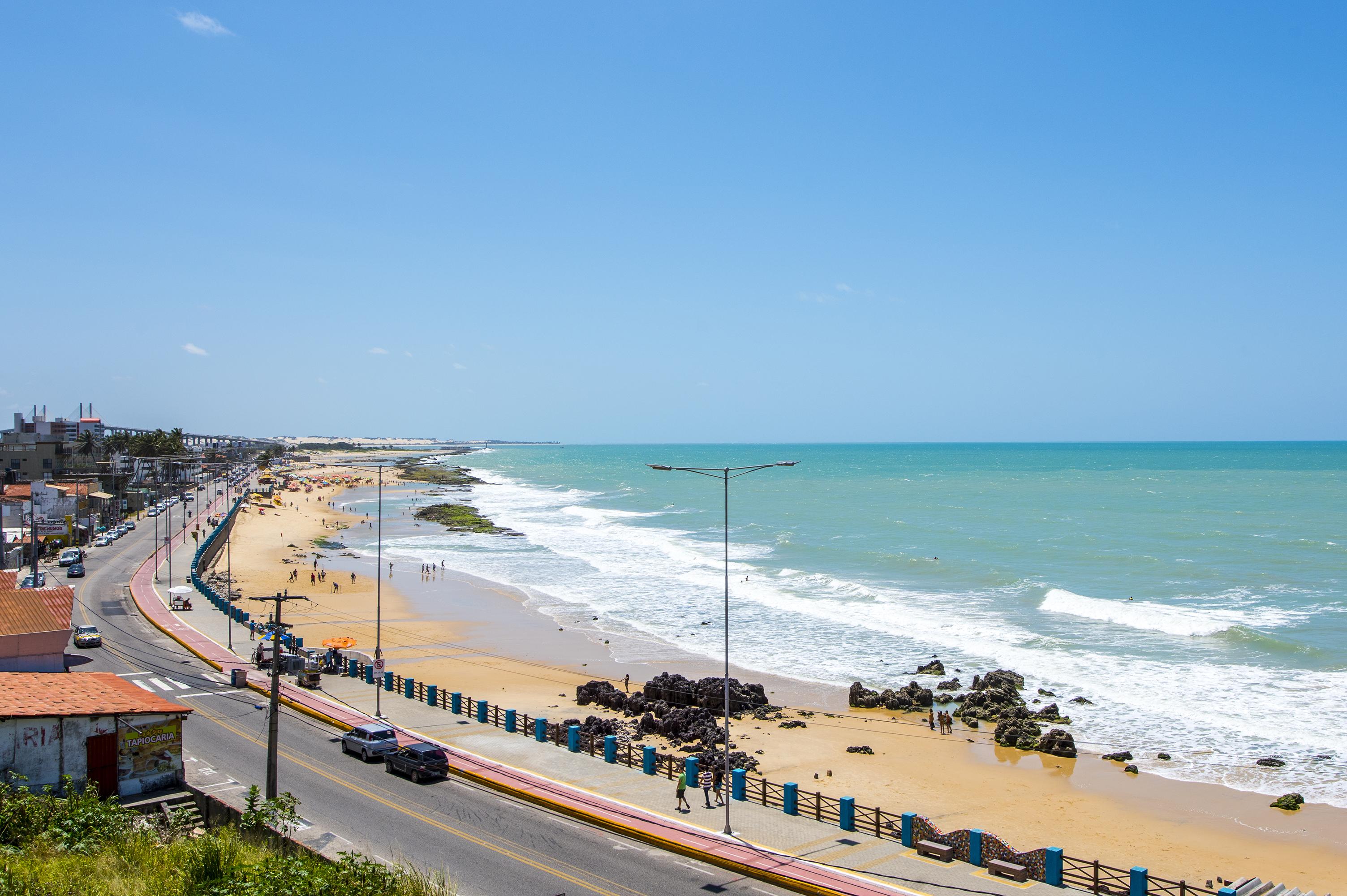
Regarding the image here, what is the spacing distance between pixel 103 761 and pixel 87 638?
24640mm

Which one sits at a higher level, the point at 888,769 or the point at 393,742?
the point at 393,742

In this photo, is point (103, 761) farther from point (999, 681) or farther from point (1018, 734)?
point (999, 681)

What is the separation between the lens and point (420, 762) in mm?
26969

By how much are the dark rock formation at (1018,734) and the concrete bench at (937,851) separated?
579 inches

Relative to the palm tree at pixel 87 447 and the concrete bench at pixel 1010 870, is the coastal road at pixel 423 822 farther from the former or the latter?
the palm tree at pixel 87 447

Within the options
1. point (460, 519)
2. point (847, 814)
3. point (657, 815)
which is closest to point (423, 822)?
point (657, 815)

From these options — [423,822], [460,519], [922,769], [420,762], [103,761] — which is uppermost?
[103,761]

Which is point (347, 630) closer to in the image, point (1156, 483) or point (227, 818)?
point (227, 818)

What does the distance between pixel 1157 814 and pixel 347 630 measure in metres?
42.6

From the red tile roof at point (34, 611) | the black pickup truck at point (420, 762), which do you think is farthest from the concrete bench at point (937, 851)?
the red tile roof at point (34, 611)

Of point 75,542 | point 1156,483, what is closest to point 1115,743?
point 75,542

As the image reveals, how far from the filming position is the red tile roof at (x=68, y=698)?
22.7 metres

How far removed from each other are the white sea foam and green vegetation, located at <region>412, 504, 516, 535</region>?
212ft

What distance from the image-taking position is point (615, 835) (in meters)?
23.1
